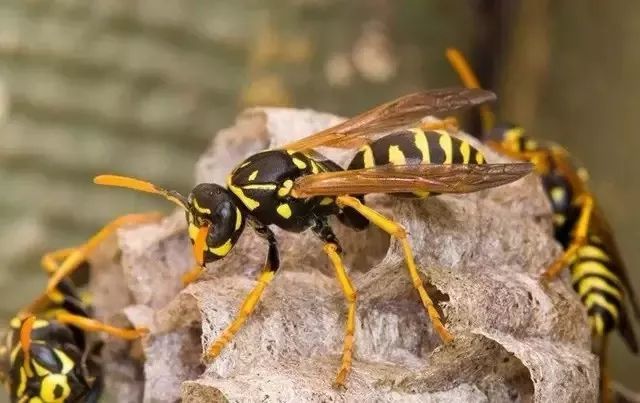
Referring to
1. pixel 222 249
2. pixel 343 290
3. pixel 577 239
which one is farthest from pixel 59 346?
pixel 577 239

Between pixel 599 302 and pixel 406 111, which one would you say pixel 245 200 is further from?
pixel 599 302

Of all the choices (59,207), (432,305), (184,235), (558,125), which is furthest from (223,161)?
(558,125)

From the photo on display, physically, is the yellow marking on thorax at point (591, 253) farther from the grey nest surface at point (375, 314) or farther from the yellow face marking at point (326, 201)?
the yellow face marking at point (326, 201)

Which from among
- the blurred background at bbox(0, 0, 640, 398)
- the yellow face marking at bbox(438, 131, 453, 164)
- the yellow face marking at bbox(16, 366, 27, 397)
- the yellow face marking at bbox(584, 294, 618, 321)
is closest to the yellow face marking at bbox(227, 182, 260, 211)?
the yellow face marking at bbox(438, 131, 453, 164)

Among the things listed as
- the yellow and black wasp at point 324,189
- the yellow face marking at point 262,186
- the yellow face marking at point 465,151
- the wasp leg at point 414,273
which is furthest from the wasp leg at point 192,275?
the yellow face marking at point 465,151

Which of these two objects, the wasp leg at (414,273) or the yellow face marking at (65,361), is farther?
the yellow face marking at (65,361)
